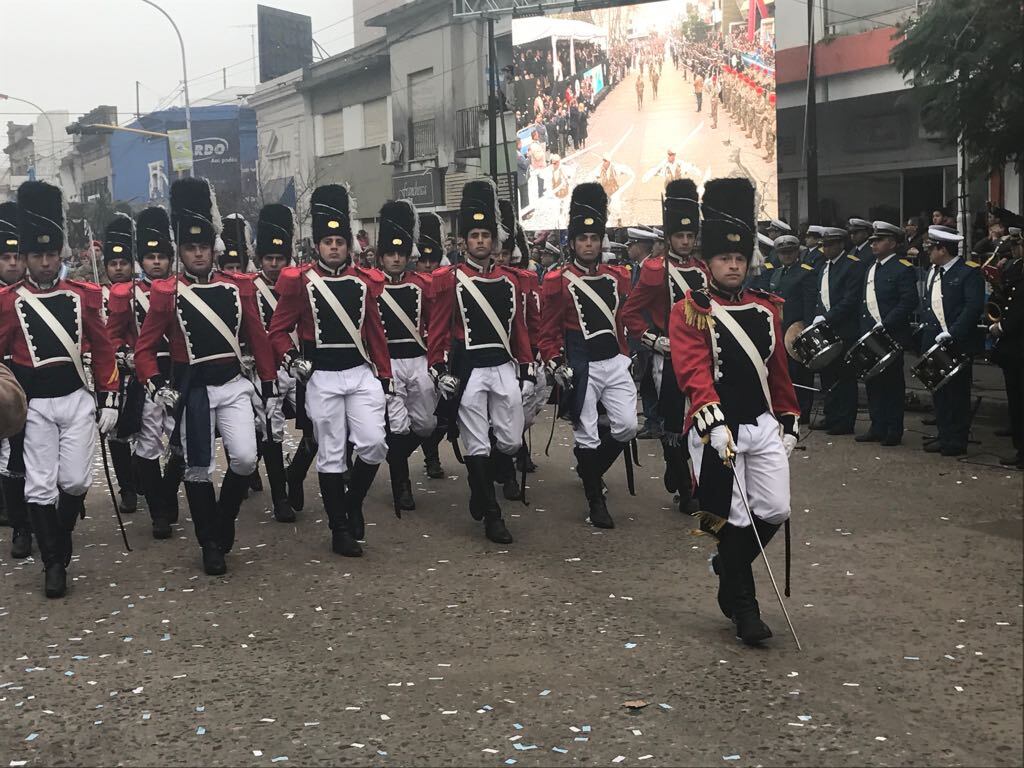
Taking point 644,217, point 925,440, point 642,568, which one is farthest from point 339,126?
point 642,568

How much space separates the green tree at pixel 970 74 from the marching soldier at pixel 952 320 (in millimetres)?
1748

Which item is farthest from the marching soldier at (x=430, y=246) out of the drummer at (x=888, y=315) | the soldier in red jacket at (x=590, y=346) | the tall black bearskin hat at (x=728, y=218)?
the tall black bearskin hat at (x=728, y=218)

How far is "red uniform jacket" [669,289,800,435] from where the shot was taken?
6293 millimetres

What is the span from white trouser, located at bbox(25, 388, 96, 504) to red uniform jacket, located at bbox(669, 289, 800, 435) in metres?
3.76

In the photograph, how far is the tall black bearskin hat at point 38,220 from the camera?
8.02m

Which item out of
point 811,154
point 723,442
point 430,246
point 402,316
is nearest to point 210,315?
point 402,316

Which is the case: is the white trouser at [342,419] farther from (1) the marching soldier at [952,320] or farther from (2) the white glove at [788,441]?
(1) the marching soldier at [952,320]

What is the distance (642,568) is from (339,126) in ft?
134

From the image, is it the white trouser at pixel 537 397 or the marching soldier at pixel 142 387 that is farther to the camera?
the white trouser at pixel 537 397

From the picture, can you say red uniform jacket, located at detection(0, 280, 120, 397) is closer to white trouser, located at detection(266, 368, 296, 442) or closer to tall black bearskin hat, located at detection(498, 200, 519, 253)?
white trouser, located at detection(266, 368, 296, 442)

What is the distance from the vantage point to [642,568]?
7.65m

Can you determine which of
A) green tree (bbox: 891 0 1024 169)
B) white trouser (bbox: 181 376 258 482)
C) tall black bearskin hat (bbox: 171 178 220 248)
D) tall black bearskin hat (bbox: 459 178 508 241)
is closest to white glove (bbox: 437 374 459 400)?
tall black bearskin hat (bbox: 459 178 508 241)

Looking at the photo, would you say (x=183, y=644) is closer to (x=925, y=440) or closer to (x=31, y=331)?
(x=31, y=331)

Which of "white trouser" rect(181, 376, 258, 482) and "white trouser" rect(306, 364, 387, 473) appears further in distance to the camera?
"white trouser" rect(306, 364, 387, 473)
